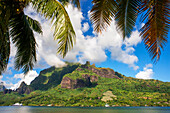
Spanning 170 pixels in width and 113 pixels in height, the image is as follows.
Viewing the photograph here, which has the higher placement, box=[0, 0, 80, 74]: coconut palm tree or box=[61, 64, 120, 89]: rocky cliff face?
box=[61, 64, 120, 89]: rocky cliff face

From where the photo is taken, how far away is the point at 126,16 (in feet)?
9.17

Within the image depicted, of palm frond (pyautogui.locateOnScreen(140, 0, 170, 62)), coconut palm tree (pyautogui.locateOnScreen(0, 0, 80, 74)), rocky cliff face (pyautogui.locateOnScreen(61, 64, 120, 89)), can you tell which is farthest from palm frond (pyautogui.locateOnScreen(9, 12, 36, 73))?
rocky cliff face (pyautogui.locateOnScreen(61, 64, 120, 89))

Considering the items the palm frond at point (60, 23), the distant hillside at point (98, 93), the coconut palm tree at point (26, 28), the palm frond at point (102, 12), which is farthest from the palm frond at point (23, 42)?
the distant hillside at point (98, 93)

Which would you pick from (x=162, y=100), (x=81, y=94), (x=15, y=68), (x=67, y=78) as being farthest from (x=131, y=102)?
(x=15, y=68)

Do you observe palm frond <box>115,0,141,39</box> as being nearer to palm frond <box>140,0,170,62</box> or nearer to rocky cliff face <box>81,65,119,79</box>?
palm frond <box>140,0,170,62</box>

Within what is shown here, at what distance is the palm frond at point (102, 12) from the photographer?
2.96 m

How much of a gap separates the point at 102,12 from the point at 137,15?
2.28 feet

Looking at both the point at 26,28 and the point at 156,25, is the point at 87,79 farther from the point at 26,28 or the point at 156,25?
the point at 156,25

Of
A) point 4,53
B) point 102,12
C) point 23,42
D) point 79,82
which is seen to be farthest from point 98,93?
point 102,12

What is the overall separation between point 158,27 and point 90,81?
179m

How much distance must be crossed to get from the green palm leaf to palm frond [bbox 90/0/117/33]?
3533 mm

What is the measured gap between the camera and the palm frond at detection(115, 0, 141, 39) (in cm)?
269

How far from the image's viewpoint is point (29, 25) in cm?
562

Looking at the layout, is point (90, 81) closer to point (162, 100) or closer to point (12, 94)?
point (162, 100)
